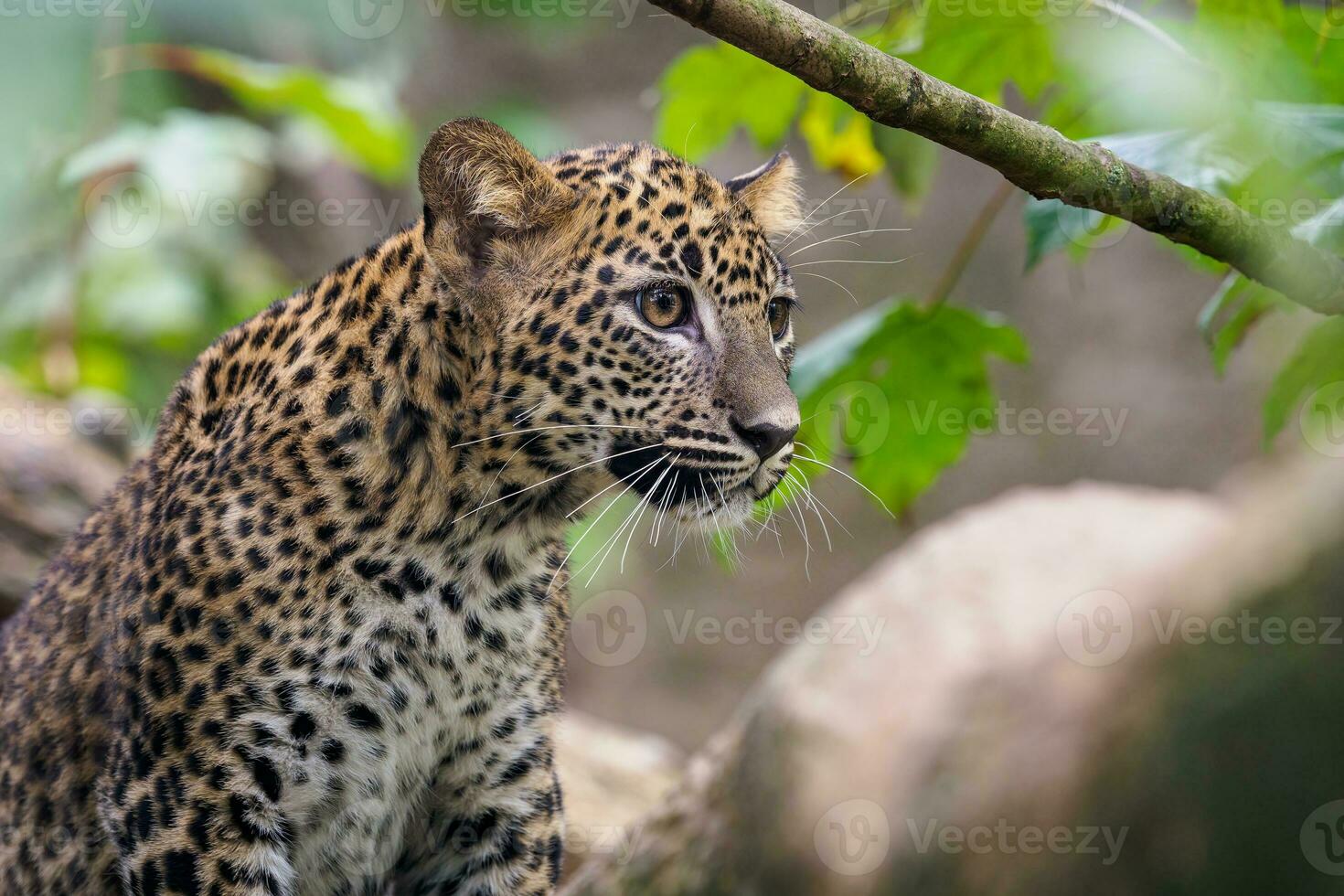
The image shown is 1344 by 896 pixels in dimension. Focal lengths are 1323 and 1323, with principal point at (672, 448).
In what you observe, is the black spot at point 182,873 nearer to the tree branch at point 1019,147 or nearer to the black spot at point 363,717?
the black spot at point 363,717

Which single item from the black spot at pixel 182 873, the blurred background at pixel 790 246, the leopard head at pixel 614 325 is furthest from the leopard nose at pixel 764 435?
the black spot at pixel 182 873

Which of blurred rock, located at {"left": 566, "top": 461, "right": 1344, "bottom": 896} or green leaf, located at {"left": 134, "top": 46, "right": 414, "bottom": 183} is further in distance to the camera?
green leaf, located at {"left": 134, "top": 46, "right": 414, "bottom": 183}

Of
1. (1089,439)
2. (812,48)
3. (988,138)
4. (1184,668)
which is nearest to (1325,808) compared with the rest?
(1184,668)

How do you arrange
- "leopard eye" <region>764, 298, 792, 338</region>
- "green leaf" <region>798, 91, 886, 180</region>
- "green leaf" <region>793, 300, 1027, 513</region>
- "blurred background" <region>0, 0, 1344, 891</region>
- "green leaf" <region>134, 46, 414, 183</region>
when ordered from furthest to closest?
"green leaf" <region>134, 46, 414, 183</region> < "green leaf" <region>798, 91, 886, 180</region> < "green leaf" <region>793, 300, 1027, 513</region> < "leopard eye" <region>764, 298, 792, 338</region> < "blurred background" <region>0, 0, 1344, 891</region>

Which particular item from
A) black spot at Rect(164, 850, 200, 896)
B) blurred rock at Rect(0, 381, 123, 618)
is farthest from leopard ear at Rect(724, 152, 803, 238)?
blurred rock at Rect(0, 381, 123, 618)

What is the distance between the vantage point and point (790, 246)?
8016 mm

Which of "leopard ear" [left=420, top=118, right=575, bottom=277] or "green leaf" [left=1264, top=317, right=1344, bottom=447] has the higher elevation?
"leopard ear" [left=420, top=118, right=575, bottom=277]

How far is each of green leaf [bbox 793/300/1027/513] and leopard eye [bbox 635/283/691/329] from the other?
102 cm

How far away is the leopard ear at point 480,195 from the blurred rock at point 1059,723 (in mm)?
2307

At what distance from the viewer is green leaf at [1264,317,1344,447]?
3.32m

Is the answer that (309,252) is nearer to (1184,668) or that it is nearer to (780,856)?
(780,856)

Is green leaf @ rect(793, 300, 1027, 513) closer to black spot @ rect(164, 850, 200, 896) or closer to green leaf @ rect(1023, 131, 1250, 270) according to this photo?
green leaf @ rect(1023, 131, 1250, 270)

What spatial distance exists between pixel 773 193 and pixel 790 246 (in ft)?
9.24

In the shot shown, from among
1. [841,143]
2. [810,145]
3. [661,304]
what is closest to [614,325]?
[661,304]
